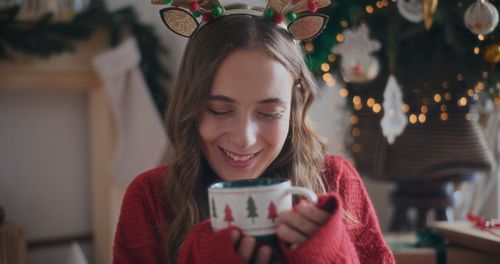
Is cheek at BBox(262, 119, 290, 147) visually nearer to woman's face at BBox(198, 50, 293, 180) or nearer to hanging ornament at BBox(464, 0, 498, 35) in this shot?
woman's face at BBox(198, 50, 293, 180)

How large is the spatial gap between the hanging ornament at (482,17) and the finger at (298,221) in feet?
2.29

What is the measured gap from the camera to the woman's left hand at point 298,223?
2.32ft

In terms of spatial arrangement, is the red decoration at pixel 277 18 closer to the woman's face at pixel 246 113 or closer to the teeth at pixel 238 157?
the woman's face at pixel 246 113

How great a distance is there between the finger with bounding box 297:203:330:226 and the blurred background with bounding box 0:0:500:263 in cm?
64

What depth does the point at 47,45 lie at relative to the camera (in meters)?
2.26

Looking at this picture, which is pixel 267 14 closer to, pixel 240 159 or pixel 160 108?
pixel 240 159

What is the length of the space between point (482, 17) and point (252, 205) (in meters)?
0.76

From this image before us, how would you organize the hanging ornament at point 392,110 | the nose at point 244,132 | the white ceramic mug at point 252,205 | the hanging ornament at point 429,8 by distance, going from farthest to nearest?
the hanging ornament at point 392,110
the hanging ornament at point 429,8
the nose at point 244,132
the white ceramic mug at point 252,205

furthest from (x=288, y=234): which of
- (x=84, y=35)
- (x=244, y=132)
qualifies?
(x=84, y=35)

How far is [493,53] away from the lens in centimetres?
133

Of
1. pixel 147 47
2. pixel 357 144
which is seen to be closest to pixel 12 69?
pixel 147 47

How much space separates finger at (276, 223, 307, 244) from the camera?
707mm

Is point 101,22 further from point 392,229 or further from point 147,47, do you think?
point 392,229

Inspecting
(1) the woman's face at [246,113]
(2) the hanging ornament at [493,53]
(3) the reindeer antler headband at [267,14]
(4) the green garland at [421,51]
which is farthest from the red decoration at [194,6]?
(2) the hanging ornament at [493,53]
